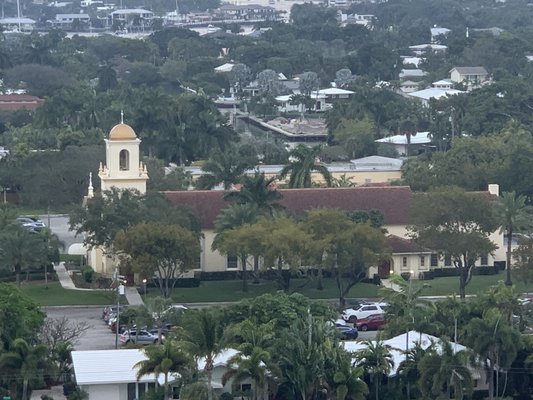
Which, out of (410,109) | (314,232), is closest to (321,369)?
(314,232)

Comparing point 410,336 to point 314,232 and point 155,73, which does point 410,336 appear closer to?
point 314,232

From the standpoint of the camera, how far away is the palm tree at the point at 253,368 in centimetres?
5038

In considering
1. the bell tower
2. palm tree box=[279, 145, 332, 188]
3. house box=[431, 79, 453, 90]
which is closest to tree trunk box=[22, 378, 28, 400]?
the bell tower

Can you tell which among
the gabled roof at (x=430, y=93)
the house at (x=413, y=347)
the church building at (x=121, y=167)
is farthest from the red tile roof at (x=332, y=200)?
the gabled roof at (x=430, y=93)

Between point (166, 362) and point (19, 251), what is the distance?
1727 centimetres

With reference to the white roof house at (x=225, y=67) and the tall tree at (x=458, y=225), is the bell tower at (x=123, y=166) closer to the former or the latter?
the tall tree at (x=458, y=225)

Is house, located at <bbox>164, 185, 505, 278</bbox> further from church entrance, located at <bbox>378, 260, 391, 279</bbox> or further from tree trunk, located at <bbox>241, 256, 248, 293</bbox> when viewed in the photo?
tree trunk, located at <bbox>241, 256, 248, 293</bbox>

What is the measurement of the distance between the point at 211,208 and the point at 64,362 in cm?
1775

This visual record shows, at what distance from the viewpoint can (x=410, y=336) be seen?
183ft

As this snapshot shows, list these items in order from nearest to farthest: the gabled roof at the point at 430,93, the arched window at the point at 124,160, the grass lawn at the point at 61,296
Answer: the grass lawn at the point at 61,296
the arched window at the point at 124,160
the gabled roof at the point at 430,93

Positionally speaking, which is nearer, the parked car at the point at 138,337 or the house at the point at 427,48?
the parked car at the point at 138,337

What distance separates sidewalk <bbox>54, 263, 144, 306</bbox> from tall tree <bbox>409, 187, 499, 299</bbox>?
31.3ft

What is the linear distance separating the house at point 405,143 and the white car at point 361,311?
4440 centimetres

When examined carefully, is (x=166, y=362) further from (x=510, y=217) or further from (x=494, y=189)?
(x=494, y=189)
